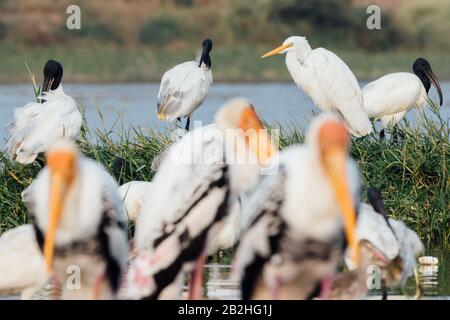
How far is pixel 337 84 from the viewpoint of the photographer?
526 inches

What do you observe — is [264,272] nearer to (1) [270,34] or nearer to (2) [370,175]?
(2) [370,175]

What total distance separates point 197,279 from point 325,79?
5.91 metres

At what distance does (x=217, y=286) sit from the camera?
9.39 m

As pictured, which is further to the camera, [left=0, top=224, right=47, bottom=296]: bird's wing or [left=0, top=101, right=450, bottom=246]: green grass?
[left=0, top=101, right=450, bottom=246]: green grass

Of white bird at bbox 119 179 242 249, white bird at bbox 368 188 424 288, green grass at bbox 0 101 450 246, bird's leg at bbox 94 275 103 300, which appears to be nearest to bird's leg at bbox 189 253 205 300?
bird's leg at bbox 94 275 103 300

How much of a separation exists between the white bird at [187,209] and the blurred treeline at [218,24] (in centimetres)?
2747

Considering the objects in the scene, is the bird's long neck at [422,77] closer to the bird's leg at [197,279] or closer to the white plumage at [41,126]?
the white plumage at [41,126]

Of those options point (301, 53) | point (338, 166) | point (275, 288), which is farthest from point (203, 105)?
point (338, 166)

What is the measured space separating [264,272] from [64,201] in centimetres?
106

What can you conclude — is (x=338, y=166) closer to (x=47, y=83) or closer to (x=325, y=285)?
(x=325, y=285)

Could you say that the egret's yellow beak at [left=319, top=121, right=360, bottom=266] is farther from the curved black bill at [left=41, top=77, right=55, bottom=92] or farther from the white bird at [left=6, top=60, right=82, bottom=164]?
the curved black bill at [left=41, top=77, right=55, bottom=92]

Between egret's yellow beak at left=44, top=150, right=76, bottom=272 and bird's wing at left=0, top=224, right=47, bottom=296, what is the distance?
5.19 feet

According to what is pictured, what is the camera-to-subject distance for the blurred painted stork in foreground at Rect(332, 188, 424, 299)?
28.4 ft

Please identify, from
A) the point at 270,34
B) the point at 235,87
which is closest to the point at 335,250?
the point at 235,87
